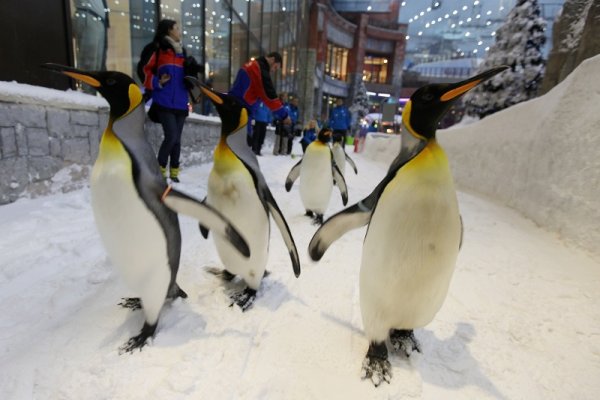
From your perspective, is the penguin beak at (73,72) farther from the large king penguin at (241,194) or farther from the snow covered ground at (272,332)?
the snow covered ground at (272,332)

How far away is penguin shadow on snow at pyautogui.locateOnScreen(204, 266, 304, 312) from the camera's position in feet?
5.54

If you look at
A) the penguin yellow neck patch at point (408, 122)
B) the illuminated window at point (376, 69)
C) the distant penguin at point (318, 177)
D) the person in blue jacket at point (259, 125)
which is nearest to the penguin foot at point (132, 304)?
the penguin yellow neck patch at point (408, 122)

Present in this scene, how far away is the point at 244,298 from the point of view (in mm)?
1681

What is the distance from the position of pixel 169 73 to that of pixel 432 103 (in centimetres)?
279

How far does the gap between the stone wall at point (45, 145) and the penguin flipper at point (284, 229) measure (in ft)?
6.34

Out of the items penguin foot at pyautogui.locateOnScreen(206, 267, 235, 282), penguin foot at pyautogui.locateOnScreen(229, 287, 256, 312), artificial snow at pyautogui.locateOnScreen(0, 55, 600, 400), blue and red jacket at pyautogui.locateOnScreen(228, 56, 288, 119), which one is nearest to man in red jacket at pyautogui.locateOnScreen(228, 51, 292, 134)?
blue and red jacket at pyautogui.locateOnScreen(228, 56, 288, 119)

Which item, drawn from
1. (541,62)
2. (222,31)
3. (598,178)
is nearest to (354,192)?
(598,178)

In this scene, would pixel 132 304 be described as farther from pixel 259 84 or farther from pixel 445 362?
pixel 259 84

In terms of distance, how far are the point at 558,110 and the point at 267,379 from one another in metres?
3.44

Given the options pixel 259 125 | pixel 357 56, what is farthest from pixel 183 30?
pixel 357 56

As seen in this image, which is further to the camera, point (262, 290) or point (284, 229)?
point (262, 290)

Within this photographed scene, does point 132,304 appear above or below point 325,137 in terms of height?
below

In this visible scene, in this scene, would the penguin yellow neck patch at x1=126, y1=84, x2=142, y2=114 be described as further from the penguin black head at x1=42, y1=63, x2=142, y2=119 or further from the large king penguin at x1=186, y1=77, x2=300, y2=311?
the large king penguin at x1=186, y1=77, x2=300, y2=311

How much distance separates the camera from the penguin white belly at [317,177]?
309 cm
